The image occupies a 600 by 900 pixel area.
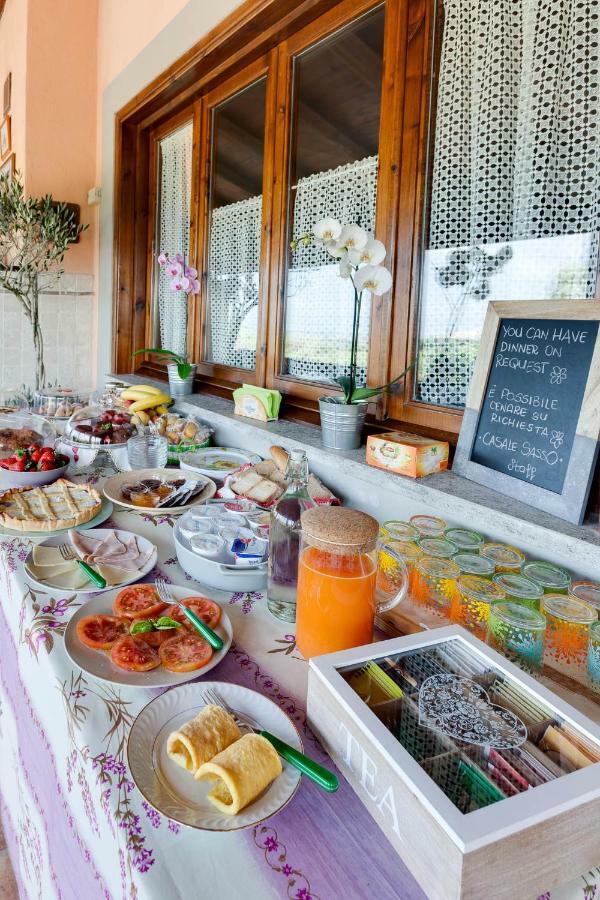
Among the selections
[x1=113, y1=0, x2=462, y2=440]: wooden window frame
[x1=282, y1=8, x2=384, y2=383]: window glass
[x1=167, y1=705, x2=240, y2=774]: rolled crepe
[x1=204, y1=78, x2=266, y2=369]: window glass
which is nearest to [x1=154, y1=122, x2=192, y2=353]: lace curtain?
[x1=113, y1=0, x2=462, y2=440]: wooden window frame

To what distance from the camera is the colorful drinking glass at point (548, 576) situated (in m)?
0.76

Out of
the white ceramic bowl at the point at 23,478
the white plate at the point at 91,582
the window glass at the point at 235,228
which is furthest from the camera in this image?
the window glass at the point at 235,228

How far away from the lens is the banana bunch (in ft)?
6.13

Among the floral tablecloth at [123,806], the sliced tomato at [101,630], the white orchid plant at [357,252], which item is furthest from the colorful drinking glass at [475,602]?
the white orchid plant at [357,252]

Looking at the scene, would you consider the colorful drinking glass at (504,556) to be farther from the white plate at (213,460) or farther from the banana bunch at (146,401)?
the banana bunch at (146,401)

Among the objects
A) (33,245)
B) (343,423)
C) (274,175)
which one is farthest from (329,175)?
(33,245)

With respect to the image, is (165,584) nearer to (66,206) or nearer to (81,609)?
(81,609)

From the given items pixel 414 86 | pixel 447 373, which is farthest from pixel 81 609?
pixel 414 86

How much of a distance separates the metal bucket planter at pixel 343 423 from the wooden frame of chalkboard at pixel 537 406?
0.25 metres

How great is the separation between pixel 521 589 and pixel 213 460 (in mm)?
998

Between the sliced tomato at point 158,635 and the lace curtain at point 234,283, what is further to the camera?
the lace curtain at point 234,283

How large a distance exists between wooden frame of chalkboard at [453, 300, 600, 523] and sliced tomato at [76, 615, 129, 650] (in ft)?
2.16

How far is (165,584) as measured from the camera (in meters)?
0.86

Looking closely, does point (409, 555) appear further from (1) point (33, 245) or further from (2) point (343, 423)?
(1) point (33, 245)
